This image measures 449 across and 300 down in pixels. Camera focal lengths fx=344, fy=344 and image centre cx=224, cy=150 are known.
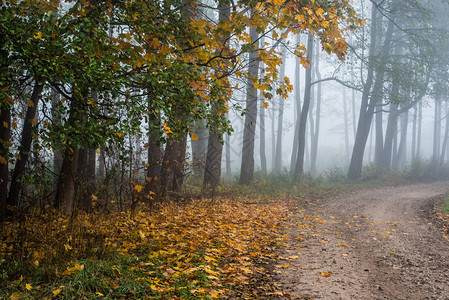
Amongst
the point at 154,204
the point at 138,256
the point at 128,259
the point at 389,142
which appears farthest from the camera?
the point at 389,142

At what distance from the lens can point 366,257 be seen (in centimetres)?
584

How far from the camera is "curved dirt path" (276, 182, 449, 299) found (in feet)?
14.6

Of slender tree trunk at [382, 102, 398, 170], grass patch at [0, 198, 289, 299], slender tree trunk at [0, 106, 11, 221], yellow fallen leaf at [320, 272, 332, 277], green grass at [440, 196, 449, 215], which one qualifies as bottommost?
yellow fallen leaf at [320, 272, 332, 277]

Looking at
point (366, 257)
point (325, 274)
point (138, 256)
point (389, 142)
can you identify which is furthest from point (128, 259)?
point (389, 142)

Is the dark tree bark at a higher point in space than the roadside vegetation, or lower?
higher

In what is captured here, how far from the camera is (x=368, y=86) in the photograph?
20.2 m

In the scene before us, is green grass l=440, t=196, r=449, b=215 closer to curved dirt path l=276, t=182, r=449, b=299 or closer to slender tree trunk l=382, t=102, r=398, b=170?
curved dirt path l=276, t=182, r=449, b=299

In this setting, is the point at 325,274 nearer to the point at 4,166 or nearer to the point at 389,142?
the point at 4,166

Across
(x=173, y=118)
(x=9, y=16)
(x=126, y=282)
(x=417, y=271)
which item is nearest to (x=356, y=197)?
(x=417, y=271)

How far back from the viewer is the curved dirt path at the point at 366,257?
14.6 feet

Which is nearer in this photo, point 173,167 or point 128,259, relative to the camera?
point 128,259

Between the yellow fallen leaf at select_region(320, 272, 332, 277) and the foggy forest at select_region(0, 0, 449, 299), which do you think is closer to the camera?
the foggy forest at select_region(0, 0, 449, 299)

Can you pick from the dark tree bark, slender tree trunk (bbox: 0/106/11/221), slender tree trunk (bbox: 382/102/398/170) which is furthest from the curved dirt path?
slender tree trunk (bbox: 382/102/398/170)

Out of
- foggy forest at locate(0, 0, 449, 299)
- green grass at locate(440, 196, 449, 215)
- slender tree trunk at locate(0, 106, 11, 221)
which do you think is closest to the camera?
foggy forest at locate(0, 0, 449, 299)
